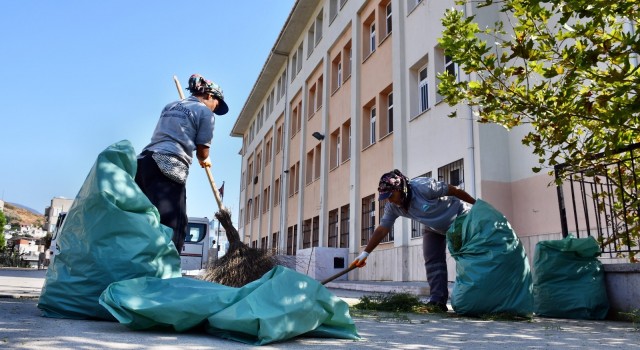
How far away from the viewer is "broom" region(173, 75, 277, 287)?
6211mm

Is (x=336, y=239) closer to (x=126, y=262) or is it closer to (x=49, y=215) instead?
(x=126, y=262)

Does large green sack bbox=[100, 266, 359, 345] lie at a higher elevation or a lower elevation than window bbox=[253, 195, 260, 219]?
lower

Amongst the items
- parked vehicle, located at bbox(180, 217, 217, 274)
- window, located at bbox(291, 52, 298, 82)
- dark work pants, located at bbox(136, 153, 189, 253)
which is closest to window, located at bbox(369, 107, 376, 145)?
parked vehicle, located at bbox(180, 217, 217, 274)

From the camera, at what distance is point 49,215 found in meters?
93.2

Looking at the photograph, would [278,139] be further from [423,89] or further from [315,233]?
[423,89]

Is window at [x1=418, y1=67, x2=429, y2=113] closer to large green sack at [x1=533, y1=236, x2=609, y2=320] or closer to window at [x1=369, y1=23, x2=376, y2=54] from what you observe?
window at [x1=369, y1=23, x2=376, y2=54]

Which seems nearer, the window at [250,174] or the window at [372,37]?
the window at [372,37]

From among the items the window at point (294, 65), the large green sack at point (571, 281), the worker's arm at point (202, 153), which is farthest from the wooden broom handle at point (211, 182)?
the window at point (294, 65)

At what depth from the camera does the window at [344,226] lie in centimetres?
1662

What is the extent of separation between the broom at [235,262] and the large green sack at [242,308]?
122 inches

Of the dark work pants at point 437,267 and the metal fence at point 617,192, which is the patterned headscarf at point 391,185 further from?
the metal fence at point 617,192

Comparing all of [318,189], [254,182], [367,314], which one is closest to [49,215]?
[254,182]

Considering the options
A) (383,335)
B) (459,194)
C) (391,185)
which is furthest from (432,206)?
(383,335)

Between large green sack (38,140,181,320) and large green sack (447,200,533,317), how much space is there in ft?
8.04
